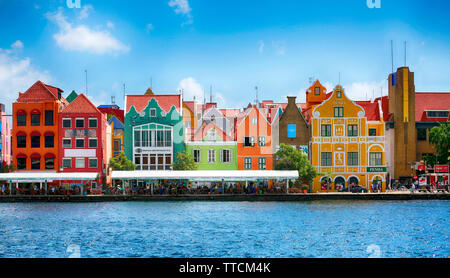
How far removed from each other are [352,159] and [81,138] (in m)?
36.2

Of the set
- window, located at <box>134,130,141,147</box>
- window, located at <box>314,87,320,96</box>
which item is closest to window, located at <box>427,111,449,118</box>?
window, located at <box>314,87,320,96</box>

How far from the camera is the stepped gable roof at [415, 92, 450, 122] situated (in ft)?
276

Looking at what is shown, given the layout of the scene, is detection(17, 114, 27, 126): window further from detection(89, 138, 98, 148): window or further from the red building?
detection(89, 138, 98, 148): window

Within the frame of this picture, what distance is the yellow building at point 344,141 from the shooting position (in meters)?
77.8

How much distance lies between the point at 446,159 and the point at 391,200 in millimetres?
13372

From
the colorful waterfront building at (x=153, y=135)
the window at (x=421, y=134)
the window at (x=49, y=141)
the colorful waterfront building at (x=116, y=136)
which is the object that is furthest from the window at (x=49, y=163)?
the window at (x=421, y=134)

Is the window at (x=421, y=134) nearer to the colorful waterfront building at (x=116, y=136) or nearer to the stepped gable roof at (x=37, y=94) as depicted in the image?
the colorful waterfront building at (x=116, y=136)

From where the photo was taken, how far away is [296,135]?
7912 cm

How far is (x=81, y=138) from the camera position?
76312 mm

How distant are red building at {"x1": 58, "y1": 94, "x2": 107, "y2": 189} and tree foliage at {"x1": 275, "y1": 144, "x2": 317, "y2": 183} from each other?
927 inches

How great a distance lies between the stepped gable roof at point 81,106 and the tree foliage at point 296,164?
82.7ft
